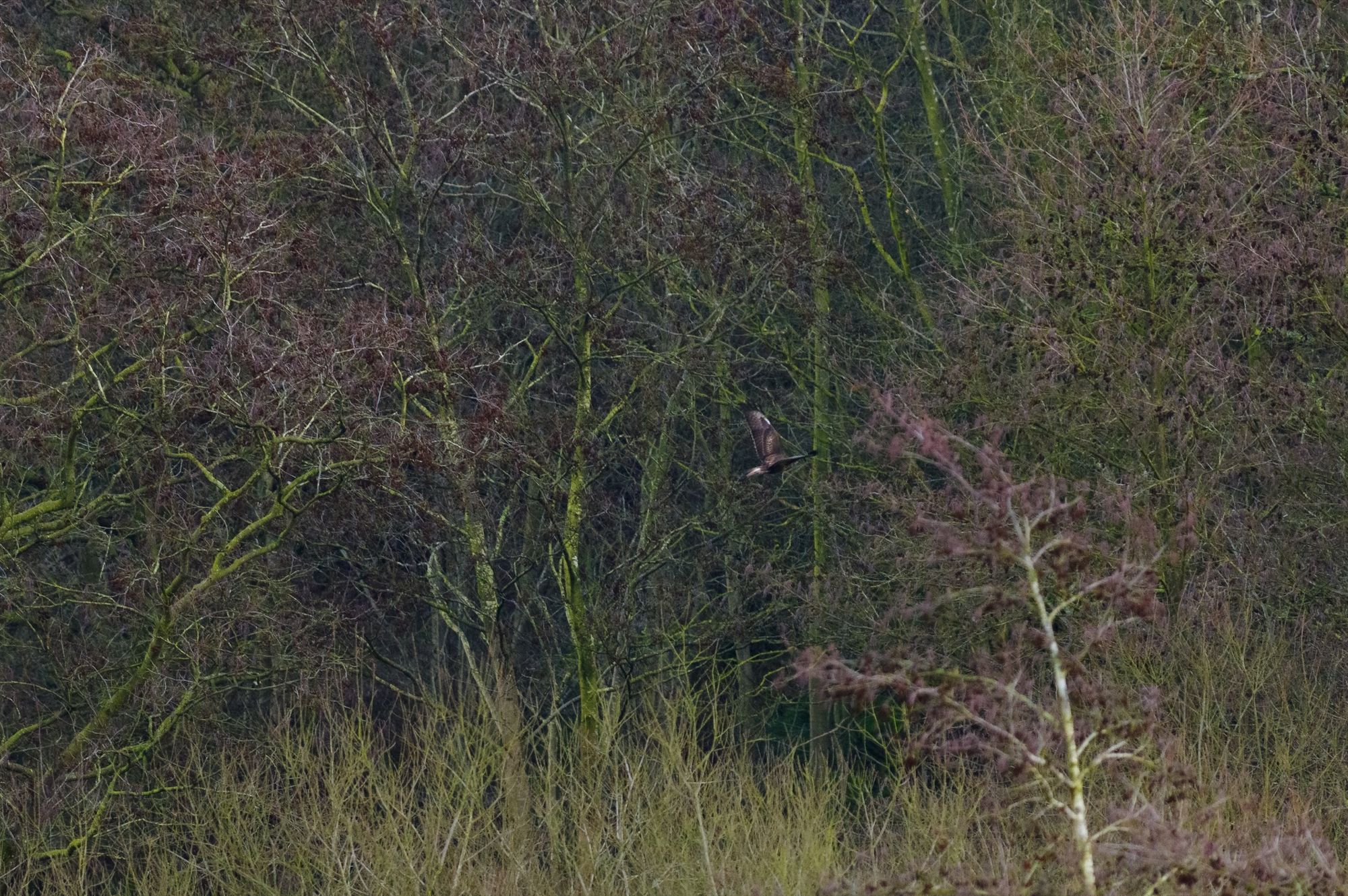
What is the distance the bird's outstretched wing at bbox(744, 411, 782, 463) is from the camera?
1264 cm

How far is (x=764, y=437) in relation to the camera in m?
12.8

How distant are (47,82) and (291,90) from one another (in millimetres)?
4165

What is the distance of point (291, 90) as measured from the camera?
16.5 m

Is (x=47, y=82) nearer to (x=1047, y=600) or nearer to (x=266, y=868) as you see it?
(x=266, y=868)

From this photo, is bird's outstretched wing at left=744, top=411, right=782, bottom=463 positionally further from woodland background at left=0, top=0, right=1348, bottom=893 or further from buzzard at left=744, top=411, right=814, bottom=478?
woodland background at left=0, top=0, right=1348, bottom=893

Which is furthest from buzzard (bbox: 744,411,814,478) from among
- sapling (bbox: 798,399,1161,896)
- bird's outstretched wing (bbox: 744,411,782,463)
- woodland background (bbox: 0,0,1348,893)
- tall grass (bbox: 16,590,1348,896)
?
sapling (bbox: 798,399,1161,896)

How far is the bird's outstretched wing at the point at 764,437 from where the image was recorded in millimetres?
12641

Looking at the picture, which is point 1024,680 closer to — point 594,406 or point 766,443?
point 766,443

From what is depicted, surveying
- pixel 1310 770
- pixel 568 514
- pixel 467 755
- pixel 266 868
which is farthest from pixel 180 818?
pixel 1310 770

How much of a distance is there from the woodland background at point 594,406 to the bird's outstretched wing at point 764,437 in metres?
1.05

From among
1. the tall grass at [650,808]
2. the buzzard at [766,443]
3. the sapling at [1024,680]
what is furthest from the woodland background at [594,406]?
the sapling at [1024,680]

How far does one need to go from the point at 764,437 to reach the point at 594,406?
22.3 feet

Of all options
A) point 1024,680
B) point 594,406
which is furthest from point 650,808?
point 594,406

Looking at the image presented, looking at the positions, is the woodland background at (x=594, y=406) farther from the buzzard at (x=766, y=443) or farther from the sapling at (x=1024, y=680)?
the sapling at (x=1024, y=680)
